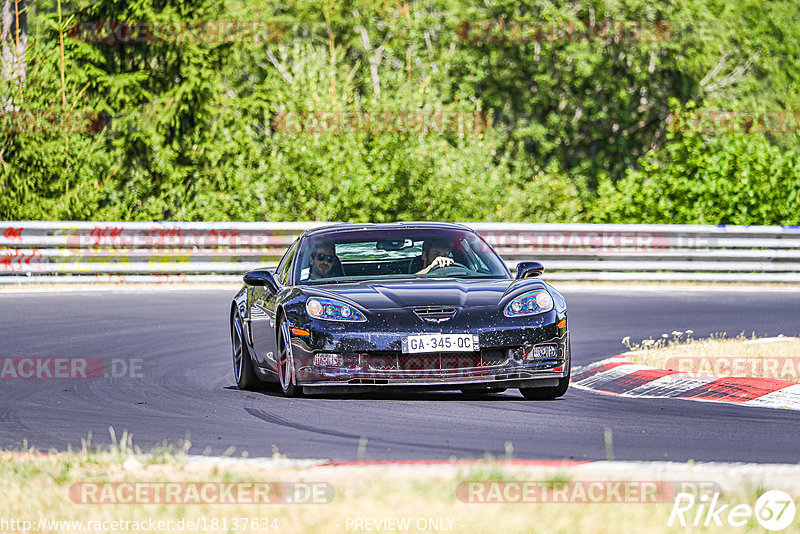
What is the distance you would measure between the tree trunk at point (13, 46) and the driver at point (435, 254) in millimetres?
15866

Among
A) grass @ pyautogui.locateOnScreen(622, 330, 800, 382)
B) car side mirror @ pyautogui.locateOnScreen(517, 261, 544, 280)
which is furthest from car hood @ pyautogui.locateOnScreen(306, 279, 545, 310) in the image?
grass @ pyautogui.locateOnScreen(622, 330, 800, 382)

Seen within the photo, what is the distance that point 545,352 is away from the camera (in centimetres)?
907

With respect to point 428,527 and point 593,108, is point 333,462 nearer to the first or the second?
point 428,527

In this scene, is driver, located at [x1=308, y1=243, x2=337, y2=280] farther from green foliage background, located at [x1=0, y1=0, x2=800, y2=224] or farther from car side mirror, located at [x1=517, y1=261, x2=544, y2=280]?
green foliage background, located at [x1=0, y1=0, x2=800, y2=224]

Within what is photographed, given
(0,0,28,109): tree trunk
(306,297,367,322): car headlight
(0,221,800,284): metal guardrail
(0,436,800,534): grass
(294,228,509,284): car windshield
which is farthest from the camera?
(0,0,28,109): tree trunk

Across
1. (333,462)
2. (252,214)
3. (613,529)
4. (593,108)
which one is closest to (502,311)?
(333,462)

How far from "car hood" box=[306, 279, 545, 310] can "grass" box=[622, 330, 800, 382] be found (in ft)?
6.11

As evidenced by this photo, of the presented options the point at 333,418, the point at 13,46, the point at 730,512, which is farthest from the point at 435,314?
the point at 13,46

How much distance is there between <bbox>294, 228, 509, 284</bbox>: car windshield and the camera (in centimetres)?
1005

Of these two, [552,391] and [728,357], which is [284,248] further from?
[552,391]

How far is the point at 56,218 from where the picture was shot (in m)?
25.0

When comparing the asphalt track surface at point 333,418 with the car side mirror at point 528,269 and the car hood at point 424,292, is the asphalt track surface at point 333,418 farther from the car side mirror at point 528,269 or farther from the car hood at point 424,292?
the car side mirror at point 528,269

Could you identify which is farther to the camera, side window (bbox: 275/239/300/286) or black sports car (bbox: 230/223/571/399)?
side window (bbox: 275/239/300/286)

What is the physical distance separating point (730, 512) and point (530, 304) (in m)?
4.21
